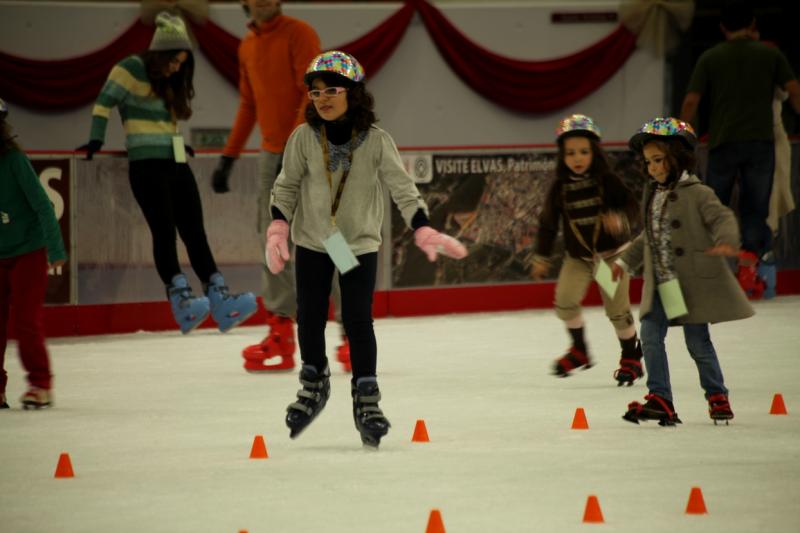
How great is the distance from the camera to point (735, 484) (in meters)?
5.00

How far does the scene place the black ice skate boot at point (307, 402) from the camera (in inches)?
231

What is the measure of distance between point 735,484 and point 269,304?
382cm

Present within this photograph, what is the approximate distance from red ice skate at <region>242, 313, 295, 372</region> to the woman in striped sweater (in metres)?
0.61

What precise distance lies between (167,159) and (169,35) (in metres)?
0.83

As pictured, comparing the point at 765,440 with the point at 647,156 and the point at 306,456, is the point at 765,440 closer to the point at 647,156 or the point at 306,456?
the point at 647,156

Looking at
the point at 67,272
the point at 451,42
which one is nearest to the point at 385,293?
the point at 67,272

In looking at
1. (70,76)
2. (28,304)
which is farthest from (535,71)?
(28,304)

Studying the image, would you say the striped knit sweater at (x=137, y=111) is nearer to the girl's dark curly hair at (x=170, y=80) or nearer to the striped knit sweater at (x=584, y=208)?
the girl's dark curly hair at (x=170, y=80)

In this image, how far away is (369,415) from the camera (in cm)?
575

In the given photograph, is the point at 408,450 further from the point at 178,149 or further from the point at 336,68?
the point at 178,149

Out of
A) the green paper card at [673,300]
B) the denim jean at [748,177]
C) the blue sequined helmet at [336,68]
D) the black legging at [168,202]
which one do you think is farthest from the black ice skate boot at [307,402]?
the denim jean at [748,177]

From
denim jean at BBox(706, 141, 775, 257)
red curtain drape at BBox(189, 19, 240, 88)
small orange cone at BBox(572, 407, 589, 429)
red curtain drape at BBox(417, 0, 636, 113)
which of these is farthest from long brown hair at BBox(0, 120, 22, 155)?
red curtain drape at BBox(417, 0, 636, 113)

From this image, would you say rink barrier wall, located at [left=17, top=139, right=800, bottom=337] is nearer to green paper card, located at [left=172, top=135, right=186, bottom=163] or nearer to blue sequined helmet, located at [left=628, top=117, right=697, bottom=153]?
green paper card, located at [left=172, top=135, right=186, bottom=163]

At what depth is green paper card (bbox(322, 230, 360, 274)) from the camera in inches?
225
